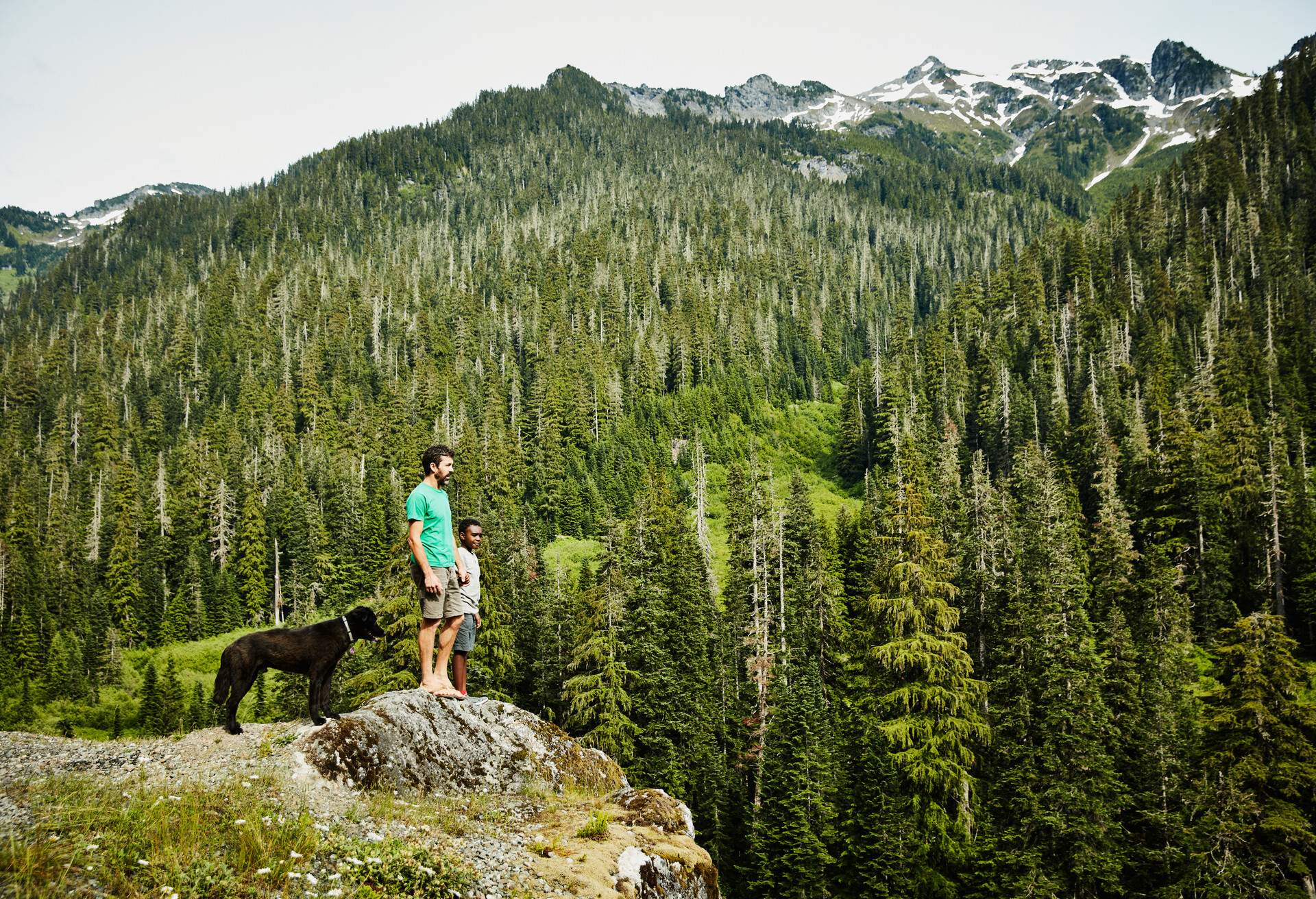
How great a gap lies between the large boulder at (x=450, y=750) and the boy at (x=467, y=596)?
0.74m

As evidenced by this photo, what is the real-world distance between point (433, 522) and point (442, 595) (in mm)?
1064

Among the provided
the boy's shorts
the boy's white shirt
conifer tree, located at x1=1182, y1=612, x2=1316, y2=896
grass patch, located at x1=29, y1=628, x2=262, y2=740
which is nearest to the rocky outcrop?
the boy's shorts

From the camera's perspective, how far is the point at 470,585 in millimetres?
11344

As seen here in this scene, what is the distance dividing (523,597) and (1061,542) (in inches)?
1475

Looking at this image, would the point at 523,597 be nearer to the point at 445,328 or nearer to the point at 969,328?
the point at 969,328

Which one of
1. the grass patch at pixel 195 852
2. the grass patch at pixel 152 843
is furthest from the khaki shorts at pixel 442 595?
the grass patch at pixel 152 843

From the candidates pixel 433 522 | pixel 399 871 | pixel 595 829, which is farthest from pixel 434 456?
pixel 595 829

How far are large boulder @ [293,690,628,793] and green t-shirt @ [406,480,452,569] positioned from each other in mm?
2382

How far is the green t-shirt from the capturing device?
1039cm

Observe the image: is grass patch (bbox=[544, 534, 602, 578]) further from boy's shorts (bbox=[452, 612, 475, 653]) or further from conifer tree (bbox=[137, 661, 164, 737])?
boy's shorts (bbox=[452, 612, 475, 653])

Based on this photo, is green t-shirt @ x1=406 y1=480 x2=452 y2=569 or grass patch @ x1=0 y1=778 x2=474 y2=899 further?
green t-shirt @ x1=406 y1=480 x2=452 y2=569

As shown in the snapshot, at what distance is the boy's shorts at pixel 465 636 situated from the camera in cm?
1169

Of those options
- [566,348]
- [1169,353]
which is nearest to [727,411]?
[566,348]

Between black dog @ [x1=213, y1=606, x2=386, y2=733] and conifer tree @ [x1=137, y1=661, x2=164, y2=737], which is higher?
black dog @ [x1=213, y1=606, x2=386, y2=733]
